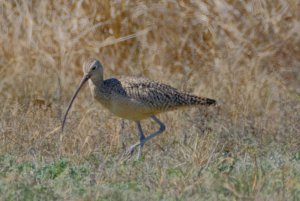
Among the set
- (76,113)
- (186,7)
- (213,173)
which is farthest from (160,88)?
(186,7)

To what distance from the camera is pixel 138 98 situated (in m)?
8.79

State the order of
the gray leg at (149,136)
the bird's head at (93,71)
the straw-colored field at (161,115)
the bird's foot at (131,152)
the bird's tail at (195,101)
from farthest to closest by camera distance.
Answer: the bird's head at (93,71) < the bird's tail at (195,101) < the gray leg at (149,136) < the bird's foot at (131,152) < the straw-colored field at (161,115)

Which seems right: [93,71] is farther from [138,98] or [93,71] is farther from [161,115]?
[161,115]

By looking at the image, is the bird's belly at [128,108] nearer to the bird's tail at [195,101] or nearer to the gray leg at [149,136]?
the gray leg at [149,136]

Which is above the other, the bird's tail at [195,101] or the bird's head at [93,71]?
the bird's head at [93,71]

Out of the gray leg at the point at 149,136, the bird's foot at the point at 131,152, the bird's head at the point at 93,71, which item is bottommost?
the bird's foot at the point at 131,152

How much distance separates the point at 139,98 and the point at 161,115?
3.53ft

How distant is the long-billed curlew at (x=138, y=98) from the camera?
28.7 ft

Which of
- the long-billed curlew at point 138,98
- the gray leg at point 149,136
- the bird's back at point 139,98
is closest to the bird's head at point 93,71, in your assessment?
the long-billed curlew at point 138,98

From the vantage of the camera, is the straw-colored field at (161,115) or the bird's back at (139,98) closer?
the straw-colored field at (161,115)

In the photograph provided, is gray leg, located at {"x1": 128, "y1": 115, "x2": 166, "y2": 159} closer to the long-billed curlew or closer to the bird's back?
the long-billed curlew

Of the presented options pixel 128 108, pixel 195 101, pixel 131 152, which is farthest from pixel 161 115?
pixel 131 152

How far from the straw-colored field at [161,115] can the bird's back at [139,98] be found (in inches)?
11.5

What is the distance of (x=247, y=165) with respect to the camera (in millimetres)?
7316
